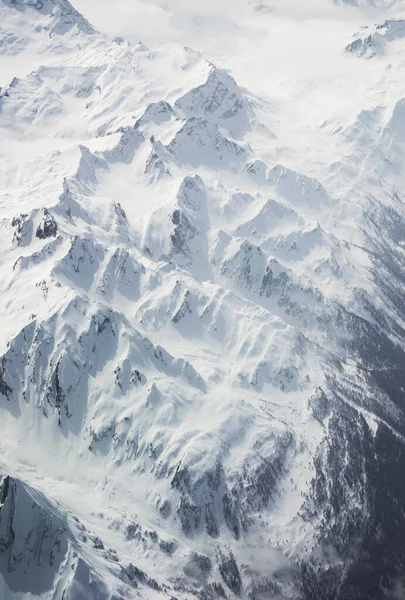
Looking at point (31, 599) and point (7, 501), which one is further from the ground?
point (7, 501)

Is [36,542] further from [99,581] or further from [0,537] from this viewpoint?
[99,581]

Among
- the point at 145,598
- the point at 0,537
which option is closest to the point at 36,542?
the point at 0,537

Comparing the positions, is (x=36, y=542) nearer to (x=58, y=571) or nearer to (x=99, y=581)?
(x=58, y=571)

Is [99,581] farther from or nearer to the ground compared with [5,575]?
farther from the ground

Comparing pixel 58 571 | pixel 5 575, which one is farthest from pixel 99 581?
pixel 5 575

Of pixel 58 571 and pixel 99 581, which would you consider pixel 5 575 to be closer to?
pixel 58 571

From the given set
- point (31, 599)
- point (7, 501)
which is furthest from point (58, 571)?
point (7, 501)
